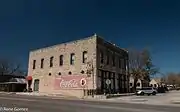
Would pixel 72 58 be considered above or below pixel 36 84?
above

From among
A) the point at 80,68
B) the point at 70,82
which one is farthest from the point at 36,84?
the point at 80,68

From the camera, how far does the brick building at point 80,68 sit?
38.9 m

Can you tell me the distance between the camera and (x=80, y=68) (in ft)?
133

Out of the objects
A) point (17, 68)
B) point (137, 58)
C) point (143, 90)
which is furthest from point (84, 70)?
point (17, 68)

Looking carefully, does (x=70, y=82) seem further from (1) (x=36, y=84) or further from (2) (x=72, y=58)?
(1) (x=36, y=84)

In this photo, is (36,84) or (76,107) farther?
(36,84)

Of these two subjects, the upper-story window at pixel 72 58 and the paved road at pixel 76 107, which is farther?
the upper-story window at pixel 72 58

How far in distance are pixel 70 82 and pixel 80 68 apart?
3191mm

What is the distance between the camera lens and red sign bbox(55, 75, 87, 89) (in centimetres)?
3941

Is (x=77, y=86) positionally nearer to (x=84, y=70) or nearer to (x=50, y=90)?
(x=84, y=70)

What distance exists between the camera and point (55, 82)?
44281 millimetres

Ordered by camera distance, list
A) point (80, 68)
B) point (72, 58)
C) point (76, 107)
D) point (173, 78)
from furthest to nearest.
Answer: point (173, 78) < point (72, 58) < point (80, 68) < point (76, 107)

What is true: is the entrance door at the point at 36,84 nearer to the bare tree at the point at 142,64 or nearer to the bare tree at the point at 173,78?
the bare tree at the point at 142,64

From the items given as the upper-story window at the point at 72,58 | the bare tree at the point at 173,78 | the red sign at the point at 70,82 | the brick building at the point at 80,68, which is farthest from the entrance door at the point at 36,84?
the bare tree at the point at 173,78
